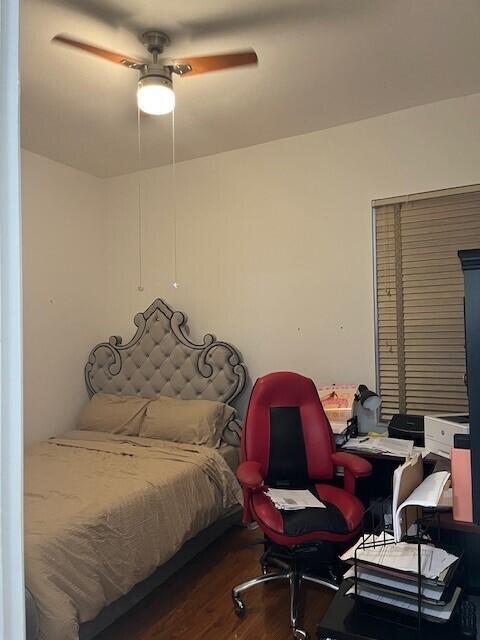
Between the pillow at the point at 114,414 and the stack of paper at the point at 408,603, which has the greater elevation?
the pillow at the point at 114,414

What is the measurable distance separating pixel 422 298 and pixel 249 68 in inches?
66.1

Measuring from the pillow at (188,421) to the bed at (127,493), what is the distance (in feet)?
0.25

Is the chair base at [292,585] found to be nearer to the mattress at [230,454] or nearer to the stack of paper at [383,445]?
the stack of paper at [383,445]

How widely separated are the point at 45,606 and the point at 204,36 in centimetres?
251

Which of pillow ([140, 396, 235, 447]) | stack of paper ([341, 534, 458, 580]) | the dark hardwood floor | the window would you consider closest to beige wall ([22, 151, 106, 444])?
pillow ([140, 396, 235, 447])

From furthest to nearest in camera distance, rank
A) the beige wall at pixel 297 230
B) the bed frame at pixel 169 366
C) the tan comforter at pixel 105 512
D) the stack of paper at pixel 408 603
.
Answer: the bed frame at pixel 169 366 < the beige wall at pixel 297 230 < the tan comforter at pixel 105 512 < the stack of paper at pixel 408 603

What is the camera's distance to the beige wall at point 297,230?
314 cm

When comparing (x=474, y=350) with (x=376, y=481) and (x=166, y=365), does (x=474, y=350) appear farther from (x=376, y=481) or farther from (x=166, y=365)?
(x=166, y=365)

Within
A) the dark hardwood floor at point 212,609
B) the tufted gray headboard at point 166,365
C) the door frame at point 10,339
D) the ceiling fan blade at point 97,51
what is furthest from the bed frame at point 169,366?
the door frame at point 10,339

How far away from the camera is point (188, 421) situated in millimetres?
3434

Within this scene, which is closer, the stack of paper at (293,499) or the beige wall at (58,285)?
the stack of paper at (293,499)

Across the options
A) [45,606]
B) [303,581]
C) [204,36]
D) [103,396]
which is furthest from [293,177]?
[45,606]

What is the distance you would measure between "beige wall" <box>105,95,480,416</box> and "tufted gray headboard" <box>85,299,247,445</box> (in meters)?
0.15


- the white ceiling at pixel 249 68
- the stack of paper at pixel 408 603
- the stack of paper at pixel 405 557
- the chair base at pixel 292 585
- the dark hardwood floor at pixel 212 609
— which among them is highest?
the white ceiling at pixel 249 68
